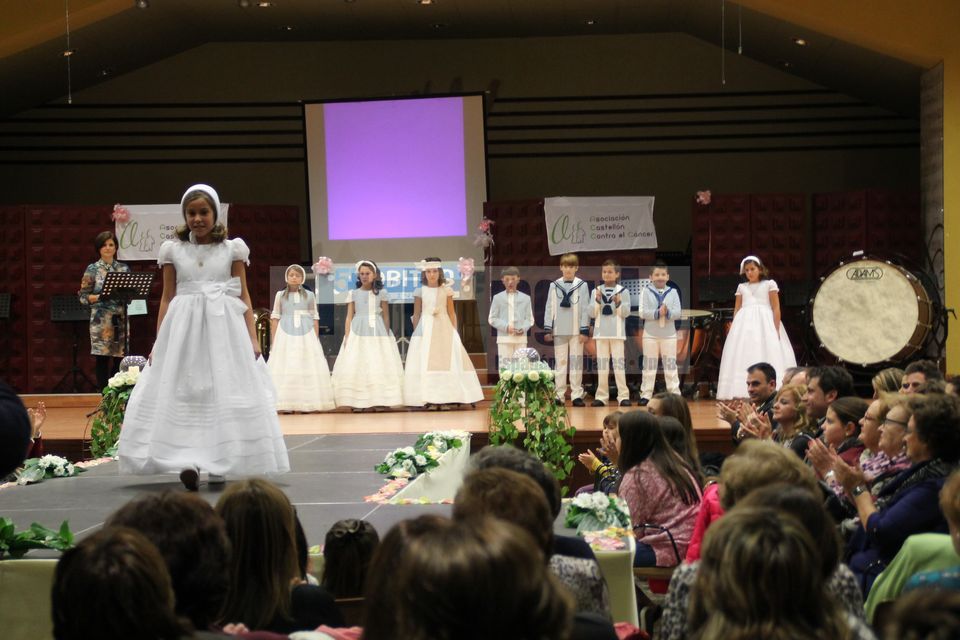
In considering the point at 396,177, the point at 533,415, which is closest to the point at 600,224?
the point at 396,177

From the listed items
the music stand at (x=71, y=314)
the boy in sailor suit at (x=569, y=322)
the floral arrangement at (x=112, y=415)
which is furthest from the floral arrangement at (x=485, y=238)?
the floral arrangement at (x=112, y=415)

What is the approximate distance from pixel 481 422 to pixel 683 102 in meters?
7.75

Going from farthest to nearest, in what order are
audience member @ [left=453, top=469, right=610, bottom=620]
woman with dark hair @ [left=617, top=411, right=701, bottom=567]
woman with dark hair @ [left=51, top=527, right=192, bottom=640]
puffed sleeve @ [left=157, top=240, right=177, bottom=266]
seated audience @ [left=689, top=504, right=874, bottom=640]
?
puffed sleeve @ [left=157, top=240, right=177, bottom=266]
woman with dark hair @ [left=617, top=411, right=701, bottom=567]
audience member @ [left=453, top=469, right=610, bottom=620]
seated audience @ [left=689, top=504, right=874, bottom=640]
woman with dark hair @ [left=51, top=527, right=192, bottom=640]

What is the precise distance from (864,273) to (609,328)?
7.40 feet

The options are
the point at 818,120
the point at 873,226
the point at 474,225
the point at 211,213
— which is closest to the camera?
the point at 211,213

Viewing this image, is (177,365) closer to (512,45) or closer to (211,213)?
(211,213)

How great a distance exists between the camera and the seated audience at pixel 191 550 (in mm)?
1972

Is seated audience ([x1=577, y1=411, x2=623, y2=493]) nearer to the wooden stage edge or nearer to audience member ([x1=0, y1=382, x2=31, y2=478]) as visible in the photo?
the wooden stage edge

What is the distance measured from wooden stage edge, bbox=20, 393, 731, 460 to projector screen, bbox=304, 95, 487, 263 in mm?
3389

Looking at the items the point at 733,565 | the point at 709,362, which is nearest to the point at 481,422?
the point at 709,362

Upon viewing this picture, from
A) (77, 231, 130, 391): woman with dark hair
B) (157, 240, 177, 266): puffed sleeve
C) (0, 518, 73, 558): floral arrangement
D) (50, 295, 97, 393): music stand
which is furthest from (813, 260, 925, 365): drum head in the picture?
(50, 295, 97, 393): music stand

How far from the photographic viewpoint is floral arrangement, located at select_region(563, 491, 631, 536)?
3869 mm

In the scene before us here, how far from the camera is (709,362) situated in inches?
444

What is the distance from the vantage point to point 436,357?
33.3 feet
